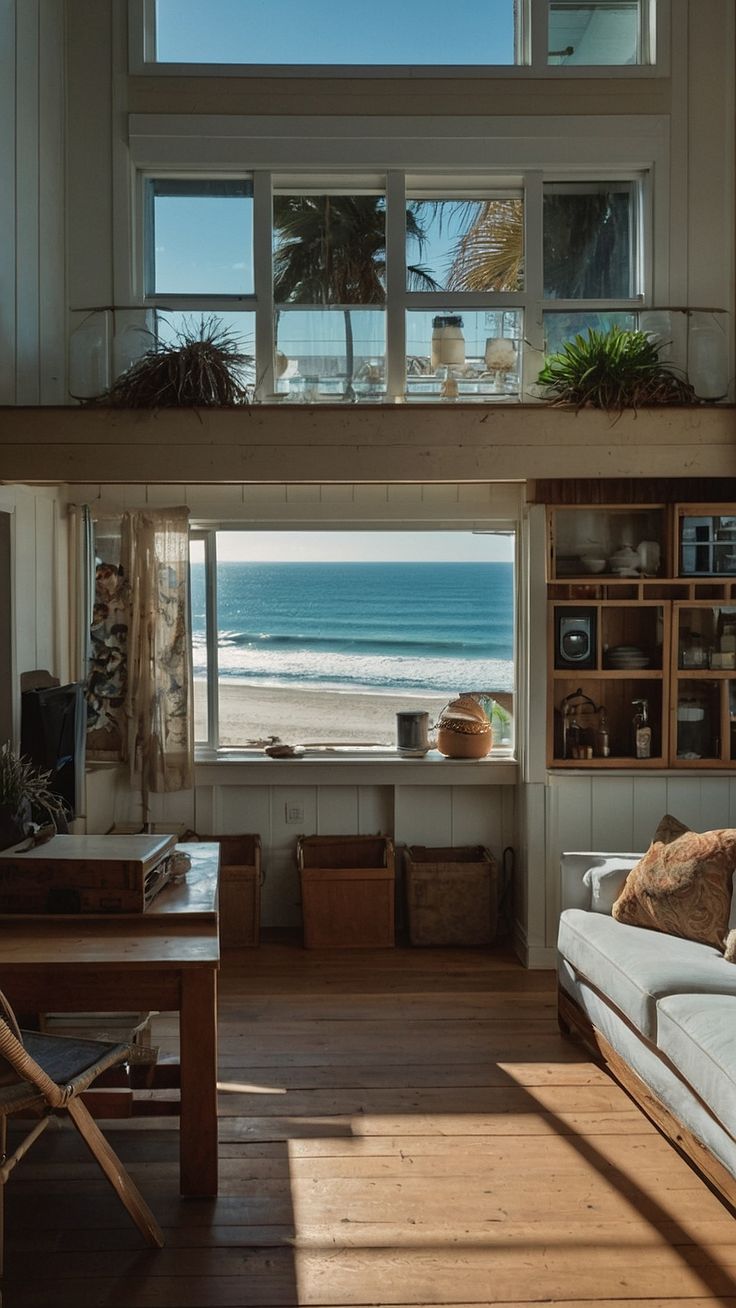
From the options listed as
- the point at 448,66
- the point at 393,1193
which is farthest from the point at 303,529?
the point at 393,1193

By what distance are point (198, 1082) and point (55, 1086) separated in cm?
58

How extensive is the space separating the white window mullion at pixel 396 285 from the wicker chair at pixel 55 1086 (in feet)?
11.4

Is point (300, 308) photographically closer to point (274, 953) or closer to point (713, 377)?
point (713, 377)

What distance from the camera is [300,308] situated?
5309 millimetres

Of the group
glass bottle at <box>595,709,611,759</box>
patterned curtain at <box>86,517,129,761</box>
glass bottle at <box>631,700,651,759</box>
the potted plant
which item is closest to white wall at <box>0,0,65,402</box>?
patterned curtain at <box>86,517,129,761</box>

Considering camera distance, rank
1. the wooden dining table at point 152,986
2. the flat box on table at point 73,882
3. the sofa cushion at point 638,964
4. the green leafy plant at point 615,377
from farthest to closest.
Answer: the green leafy plant at point 615,377 < the sofa cushion at point 638,964 < the flat box on table at point 73,882 < the wooden dining table at point 152,986

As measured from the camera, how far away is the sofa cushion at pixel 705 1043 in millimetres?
2779

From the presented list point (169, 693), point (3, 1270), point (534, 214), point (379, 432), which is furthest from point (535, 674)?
point (3, 1270)

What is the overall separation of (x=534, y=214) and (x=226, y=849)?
3.53m

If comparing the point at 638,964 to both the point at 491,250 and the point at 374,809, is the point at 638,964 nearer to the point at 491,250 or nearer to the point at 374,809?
the point at 374,809

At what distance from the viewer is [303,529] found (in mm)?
5641

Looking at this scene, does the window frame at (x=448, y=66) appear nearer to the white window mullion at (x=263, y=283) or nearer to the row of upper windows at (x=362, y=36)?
the row of upper windows at (x=362, y=36)

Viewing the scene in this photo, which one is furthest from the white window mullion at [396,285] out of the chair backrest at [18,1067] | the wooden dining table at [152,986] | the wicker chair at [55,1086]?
the chair backrest at [18,1067]

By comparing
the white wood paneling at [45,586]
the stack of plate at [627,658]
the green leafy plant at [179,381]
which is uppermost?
the green leafy plant at [179,381]
